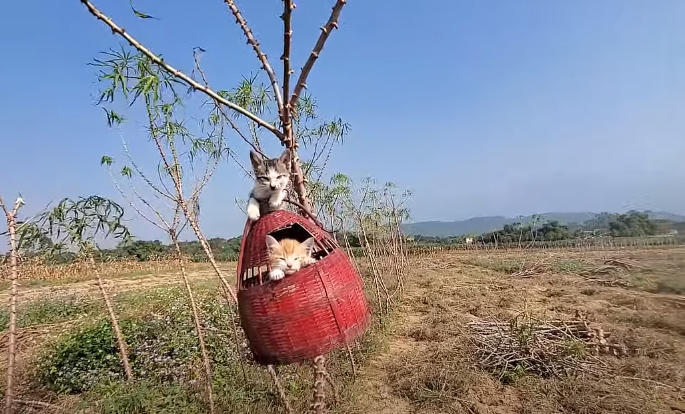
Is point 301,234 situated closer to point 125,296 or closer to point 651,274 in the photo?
point 651,274

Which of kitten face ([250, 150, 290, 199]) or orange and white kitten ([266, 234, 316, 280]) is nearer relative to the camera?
orange and white kitten ([266, 234, 316, 280])

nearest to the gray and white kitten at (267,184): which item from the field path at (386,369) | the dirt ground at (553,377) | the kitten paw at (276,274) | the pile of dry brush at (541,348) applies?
the kitten paw at (276,274)

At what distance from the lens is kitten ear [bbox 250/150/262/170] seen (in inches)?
88.4

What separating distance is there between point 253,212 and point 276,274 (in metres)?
0.52

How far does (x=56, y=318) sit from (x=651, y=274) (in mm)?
9562

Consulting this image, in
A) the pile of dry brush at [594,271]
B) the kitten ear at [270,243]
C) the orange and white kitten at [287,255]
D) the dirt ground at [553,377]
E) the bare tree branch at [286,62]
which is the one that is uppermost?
the bare tree branch at [286,62]

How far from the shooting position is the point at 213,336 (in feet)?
17.4

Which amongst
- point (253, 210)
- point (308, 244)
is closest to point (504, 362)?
point (308, 244)

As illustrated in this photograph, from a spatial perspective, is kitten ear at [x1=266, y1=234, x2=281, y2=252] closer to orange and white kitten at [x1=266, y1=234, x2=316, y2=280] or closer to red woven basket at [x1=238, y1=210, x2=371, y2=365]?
orange and white kitten at [x1=266, y1=234, x2=316, y2=280]

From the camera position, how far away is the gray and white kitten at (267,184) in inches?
86.4

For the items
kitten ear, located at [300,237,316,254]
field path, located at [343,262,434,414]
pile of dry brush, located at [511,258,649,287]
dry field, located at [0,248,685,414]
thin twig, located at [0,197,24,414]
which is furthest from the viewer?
pile of dry brush, located at [511,258,649,287]

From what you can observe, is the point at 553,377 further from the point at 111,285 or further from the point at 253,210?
the point at 111,285

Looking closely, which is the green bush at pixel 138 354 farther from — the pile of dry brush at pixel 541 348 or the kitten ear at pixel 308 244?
the pile of dry brush at pixel 541 348

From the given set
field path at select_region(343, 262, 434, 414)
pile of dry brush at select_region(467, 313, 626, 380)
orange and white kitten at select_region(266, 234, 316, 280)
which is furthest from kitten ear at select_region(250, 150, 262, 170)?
pile of dry brush at select_region(467, 313, 626, 380)
